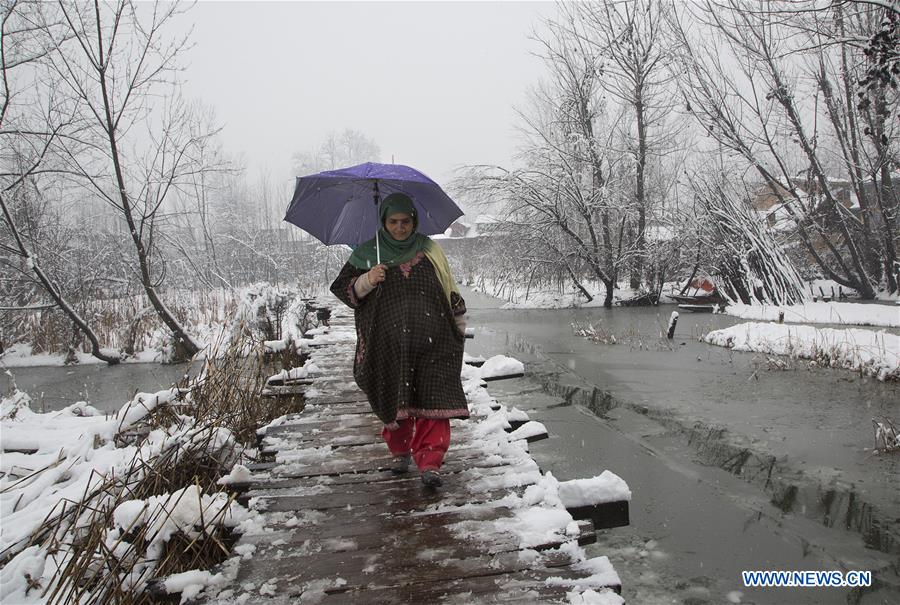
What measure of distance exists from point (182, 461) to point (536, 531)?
2309mm

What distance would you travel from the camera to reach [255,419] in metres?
4.70

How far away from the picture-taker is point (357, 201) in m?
3.40

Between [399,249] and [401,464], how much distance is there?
1289 millimetres

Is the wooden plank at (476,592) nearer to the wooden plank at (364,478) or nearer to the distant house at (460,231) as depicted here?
the wooden plank at (364,478)

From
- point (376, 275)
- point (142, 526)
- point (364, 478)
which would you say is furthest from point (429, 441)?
point (142, 526)

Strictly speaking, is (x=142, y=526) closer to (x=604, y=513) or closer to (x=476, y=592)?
(x=476, y=592)

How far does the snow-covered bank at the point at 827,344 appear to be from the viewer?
24.0ft

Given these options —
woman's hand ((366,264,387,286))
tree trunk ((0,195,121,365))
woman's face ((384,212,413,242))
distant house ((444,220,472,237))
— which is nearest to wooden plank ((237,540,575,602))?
woman's hand ((366,264,387,286))

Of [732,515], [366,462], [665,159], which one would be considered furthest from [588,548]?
[665,159]

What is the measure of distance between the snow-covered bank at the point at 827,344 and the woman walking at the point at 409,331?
23.6 ft

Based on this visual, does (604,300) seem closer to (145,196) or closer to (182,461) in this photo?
(145,196)

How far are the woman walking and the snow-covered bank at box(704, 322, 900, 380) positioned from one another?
7204 millimetres

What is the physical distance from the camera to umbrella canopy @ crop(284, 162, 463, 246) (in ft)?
9.70

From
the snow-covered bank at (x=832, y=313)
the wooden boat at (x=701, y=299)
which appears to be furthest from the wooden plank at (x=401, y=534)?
the wooden boat at (x=701, y=299)
